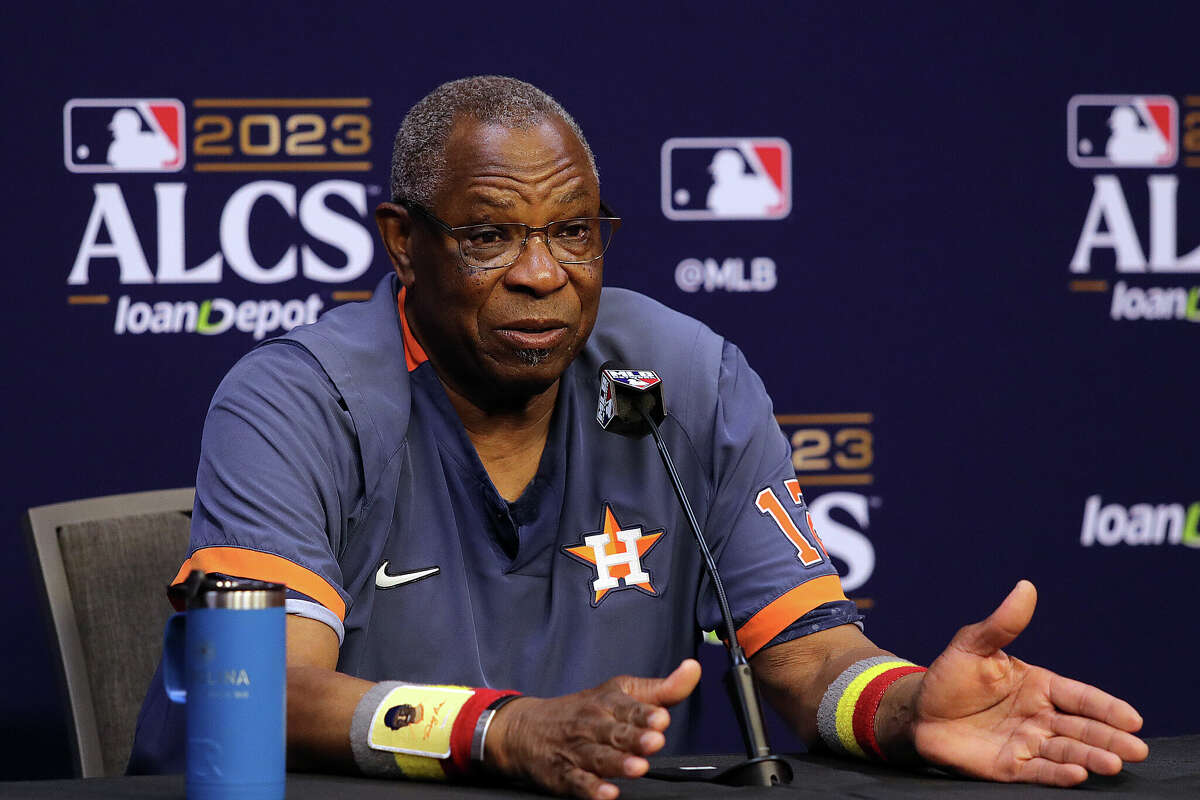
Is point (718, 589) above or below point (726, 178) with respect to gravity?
below

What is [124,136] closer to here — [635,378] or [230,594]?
[635,378]

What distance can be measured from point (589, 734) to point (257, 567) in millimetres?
444

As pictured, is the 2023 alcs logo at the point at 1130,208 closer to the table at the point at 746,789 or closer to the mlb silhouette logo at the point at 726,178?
the mlb silhouette logo at the point at 726,178

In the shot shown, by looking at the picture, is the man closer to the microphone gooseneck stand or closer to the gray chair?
the microphone gooseneck stand

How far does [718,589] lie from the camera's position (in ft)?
3.85

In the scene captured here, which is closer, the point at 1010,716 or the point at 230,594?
the point at 230,594

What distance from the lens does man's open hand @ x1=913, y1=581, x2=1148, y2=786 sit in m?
1.13

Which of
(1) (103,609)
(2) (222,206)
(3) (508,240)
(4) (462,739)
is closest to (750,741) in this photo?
(4) (462,739)

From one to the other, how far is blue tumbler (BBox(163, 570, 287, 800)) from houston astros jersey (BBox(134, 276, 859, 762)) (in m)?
0.44

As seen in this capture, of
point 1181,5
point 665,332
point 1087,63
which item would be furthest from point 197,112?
point 1181,5

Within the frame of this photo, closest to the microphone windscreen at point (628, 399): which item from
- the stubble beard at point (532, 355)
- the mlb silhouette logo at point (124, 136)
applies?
the stubble beard at point (532, 355)

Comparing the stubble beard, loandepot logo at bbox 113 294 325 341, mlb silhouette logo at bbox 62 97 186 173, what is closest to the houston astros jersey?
the stubble beard

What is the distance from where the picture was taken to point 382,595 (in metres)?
1.51

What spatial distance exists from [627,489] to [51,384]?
1.31 meters
